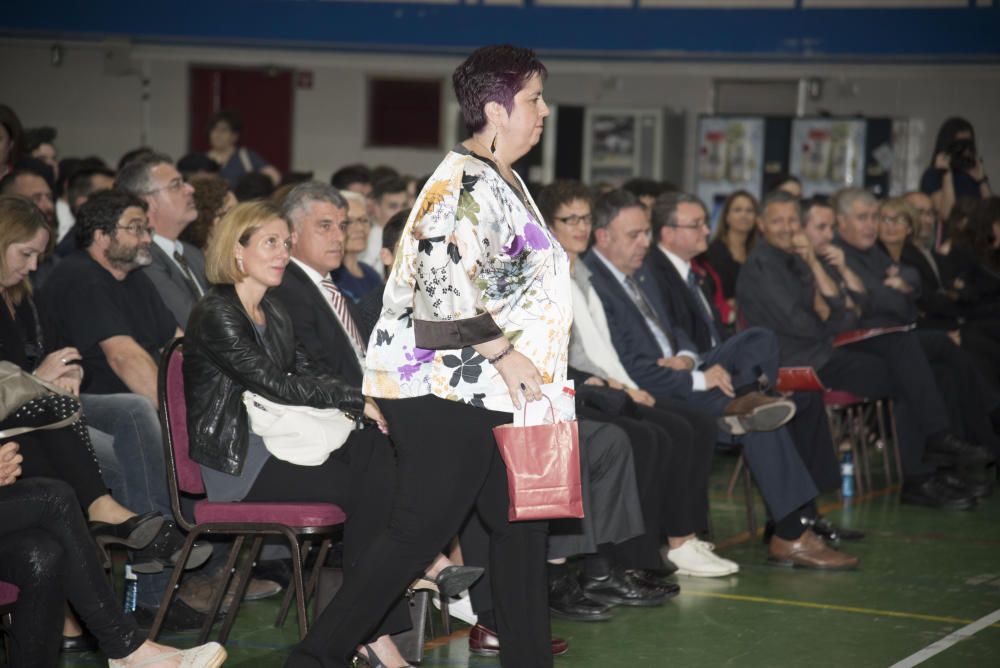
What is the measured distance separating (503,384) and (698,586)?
2213mm

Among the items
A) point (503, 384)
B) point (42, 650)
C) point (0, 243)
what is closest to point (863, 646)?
point (503, 384)

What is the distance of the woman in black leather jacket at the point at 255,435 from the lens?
390cm

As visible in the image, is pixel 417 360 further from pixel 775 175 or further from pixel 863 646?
pixel 775 175

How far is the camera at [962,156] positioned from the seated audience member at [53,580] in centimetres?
812

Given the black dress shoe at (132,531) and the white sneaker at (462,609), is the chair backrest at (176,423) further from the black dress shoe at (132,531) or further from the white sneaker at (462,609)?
the white sneaker at (462,609)

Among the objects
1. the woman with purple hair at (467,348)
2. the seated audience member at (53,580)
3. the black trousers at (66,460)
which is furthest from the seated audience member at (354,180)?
the woman with purple hair at (467,348)

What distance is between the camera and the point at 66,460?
4000mm

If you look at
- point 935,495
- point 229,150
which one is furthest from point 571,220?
point 229,150

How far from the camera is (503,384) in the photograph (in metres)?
3.18

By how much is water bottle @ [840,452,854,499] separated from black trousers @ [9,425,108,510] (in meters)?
4.12

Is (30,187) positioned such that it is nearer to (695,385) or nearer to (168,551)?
(168,551)

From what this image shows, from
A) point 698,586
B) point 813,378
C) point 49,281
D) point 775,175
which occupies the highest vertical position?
point 775,175

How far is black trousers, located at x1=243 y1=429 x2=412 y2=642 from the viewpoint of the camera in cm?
387

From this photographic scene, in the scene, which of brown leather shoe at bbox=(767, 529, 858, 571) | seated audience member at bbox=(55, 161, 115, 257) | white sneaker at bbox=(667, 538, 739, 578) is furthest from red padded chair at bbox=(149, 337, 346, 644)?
seated audience member at bbox=(55, 161, 115, 257)
